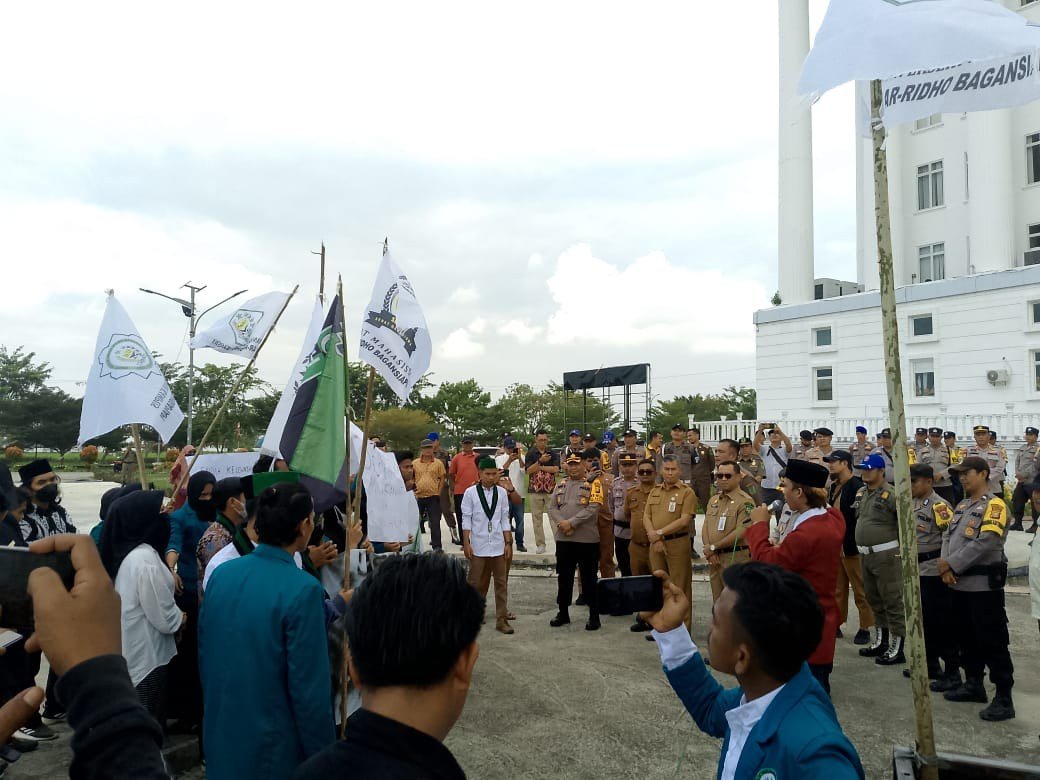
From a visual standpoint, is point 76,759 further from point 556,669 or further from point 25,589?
point 556,669

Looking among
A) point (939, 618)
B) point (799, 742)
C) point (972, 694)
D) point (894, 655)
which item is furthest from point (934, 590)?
point (799, 742)

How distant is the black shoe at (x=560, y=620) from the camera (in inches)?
332

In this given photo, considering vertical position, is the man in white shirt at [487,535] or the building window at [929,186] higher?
the building window at [929,186]

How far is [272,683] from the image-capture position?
2.87 m

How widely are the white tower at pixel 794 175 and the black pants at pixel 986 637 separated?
25.8 metres

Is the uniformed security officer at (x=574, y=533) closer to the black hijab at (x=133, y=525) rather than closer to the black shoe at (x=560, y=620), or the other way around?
the black shoe at (x=560, y=620)

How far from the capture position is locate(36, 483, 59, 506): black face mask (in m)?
5.92

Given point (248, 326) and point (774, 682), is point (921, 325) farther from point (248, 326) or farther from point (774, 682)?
point (774, 682)

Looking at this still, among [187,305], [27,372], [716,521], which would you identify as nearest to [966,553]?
[716,521]

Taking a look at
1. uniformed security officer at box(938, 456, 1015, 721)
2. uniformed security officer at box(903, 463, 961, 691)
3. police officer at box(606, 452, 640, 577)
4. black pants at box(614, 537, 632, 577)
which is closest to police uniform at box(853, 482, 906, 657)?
uniformed security officer at box(903, 463, 961, 691)

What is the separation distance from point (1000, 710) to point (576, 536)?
432cm

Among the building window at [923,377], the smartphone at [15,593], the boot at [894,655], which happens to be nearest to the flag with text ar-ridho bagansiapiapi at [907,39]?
the smartphone at [15,593]

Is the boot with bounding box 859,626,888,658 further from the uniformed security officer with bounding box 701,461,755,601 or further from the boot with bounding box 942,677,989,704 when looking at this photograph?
the uniformed security officer with bounding box 701,461,755,601

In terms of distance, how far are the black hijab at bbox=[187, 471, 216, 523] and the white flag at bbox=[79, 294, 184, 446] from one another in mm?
749
